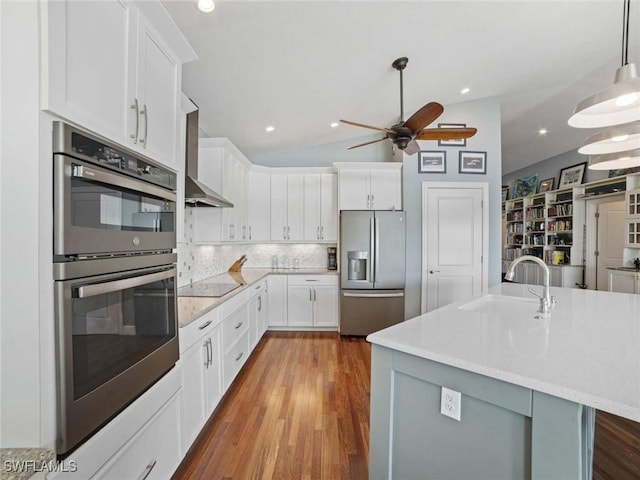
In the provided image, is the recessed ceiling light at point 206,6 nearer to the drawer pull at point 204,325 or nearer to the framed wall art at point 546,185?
the drawer pull at point 204,325

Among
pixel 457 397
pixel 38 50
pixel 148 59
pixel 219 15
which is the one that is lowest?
pixel 457 397

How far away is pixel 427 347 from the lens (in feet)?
3.75

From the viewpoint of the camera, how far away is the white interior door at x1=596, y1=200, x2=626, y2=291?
516 cm

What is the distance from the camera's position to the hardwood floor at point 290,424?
5.56ft

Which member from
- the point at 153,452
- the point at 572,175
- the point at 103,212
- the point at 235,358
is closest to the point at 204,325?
the point at 153,452

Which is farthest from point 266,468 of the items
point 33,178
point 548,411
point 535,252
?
point 535,252

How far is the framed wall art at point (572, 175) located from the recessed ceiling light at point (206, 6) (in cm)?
693

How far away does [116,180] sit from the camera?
1.00 m

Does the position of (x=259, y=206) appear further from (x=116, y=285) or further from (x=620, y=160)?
(x=620, y=160)

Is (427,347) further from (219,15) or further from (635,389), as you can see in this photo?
(219,15)

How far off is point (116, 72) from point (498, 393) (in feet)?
5.80

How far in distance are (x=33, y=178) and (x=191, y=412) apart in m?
1.52

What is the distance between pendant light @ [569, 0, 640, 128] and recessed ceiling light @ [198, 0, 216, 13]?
83.7 inches

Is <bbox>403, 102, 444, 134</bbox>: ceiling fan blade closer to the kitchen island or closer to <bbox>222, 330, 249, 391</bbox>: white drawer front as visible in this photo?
the kitchen island
